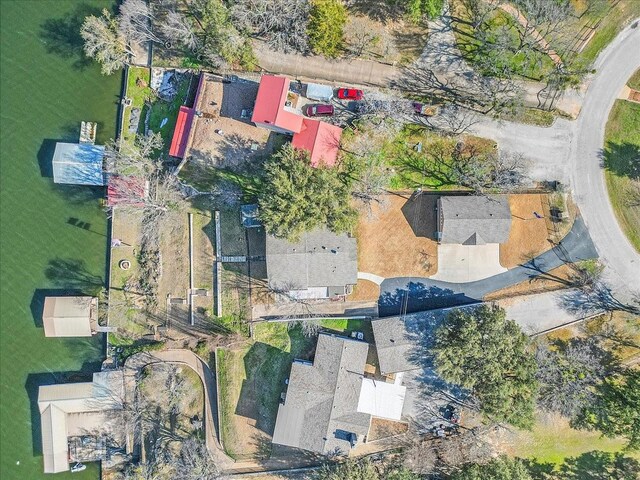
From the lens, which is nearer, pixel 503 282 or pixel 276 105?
pixel 276 105

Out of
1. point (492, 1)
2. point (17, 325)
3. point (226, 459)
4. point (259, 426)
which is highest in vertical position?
point (492, 1)

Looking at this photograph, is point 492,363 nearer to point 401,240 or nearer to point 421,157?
point 401,240

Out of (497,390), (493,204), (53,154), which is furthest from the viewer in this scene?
(53,154)

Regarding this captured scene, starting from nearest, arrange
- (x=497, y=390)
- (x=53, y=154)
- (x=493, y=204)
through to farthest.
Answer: (x=497, y=390) → (x=493, y=204) → (x=53, y=154)

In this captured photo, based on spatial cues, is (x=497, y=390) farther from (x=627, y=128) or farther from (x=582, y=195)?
(x=627, y=128)

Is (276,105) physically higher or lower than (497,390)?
higher

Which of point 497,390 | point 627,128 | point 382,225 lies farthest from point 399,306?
point 627,128

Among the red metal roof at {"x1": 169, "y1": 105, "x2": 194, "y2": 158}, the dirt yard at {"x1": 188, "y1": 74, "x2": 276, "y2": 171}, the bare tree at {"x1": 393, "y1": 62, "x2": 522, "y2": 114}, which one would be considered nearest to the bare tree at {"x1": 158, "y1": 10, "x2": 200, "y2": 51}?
the dirt yard at {"x1": 188, "y1": 74, "x2": 276, "y2": 171}

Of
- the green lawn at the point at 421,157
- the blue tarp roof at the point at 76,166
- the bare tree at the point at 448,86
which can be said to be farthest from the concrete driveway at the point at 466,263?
the blue tarp roof at the point at 76,166
